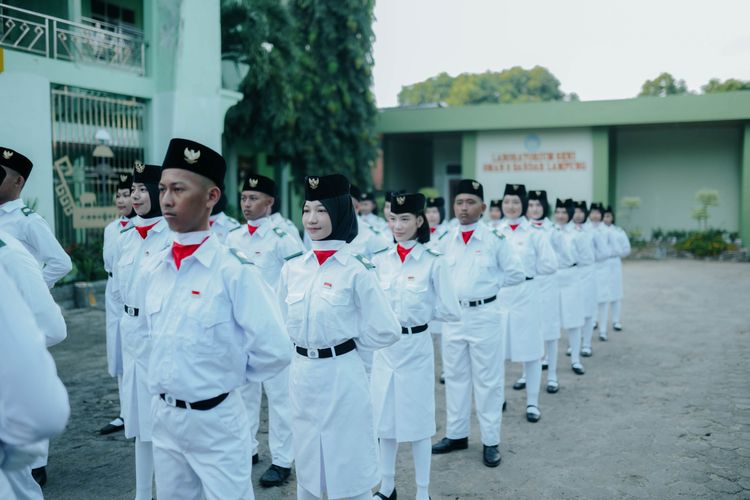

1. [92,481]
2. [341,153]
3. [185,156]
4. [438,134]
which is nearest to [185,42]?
[341,153]

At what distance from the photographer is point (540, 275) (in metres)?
6.99

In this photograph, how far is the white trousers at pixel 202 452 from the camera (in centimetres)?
268

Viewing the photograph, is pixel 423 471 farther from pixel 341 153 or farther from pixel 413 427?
pixel 341 153

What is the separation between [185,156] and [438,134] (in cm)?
2700

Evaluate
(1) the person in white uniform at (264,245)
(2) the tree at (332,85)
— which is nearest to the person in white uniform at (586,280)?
(1) the person in white uniform at (264,245)

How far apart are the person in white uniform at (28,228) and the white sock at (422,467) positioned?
10.2 ft

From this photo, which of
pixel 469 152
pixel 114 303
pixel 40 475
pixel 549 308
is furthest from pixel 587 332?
pixel 469 152

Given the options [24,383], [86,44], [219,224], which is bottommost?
[24,383]

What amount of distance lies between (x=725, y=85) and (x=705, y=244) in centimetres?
2079

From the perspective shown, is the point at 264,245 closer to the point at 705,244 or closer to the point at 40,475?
the point at 40,475

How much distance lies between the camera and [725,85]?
38.4 metres

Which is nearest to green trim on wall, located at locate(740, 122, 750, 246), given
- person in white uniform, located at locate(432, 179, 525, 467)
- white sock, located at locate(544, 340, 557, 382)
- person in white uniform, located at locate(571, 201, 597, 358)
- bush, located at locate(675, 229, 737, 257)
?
bush, located at locate(675, 229, 737, 257)

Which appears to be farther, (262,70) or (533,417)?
(262,70)

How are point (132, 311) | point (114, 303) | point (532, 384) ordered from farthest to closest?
point (532, 384), point (114, 303), point (132, 311)
